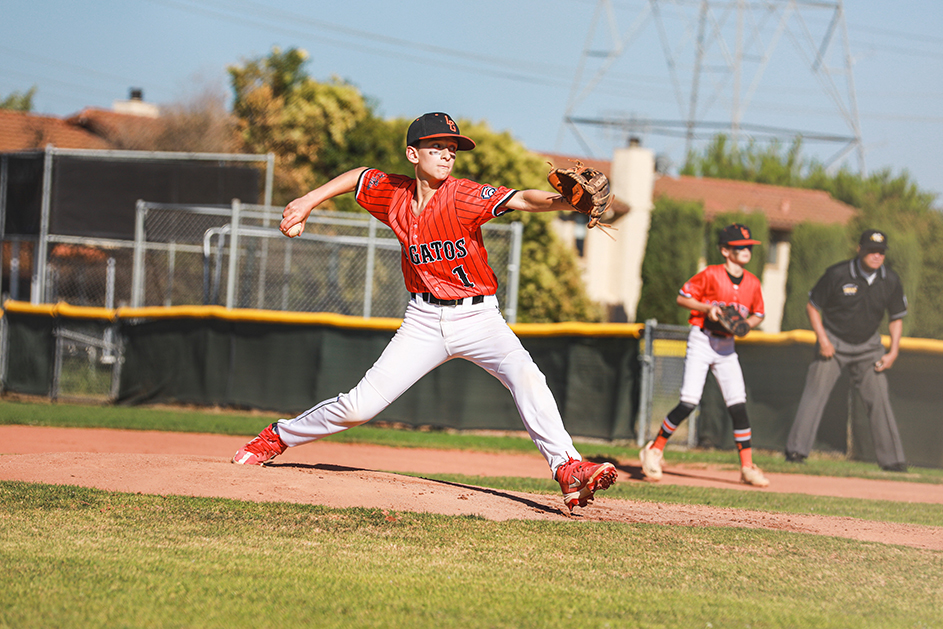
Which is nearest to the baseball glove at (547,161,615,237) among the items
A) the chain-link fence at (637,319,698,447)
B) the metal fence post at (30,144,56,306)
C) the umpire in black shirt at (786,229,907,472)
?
the umpire in black shirt at (786,229,907,472)

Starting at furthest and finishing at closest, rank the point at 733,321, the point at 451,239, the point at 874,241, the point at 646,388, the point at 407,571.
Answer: the point at 646,388, the point at 874,241, the point at 733,321, the point at 451,239, the point at 407,571

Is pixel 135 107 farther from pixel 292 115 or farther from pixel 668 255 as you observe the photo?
pixel 668 255

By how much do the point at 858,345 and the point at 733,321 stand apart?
2.89 m

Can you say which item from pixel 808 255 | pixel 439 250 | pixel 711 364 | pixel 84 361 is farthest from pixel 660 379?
pixel 808 255

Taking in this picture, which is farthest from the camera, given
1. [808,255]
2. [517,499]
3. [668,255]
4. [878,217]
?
[878,217]

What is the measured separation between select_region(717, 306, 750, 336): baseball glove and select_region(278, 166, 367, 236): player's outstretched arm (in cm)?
349

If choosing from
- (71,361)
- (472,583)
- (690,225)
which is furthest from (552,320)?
(472,583)

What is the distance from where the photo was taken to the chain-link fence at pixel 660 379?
33.7 feet

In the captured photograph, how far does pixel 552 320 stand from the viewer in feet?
68.3

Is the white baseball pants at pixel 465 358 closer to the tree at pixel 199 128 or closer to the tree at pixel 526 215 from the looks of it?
the tree at pixel 526 215

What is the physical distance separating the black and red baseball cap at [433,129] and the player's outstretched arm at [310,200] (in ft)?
1.67

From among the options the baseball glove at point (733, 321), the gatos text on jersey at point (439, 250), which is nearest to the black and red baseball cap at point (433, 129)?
the gatos text on jersey at point (439, 250)

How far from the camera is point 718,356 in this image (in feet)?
25.0

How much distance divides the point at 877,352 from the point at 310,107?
54.0 feet
